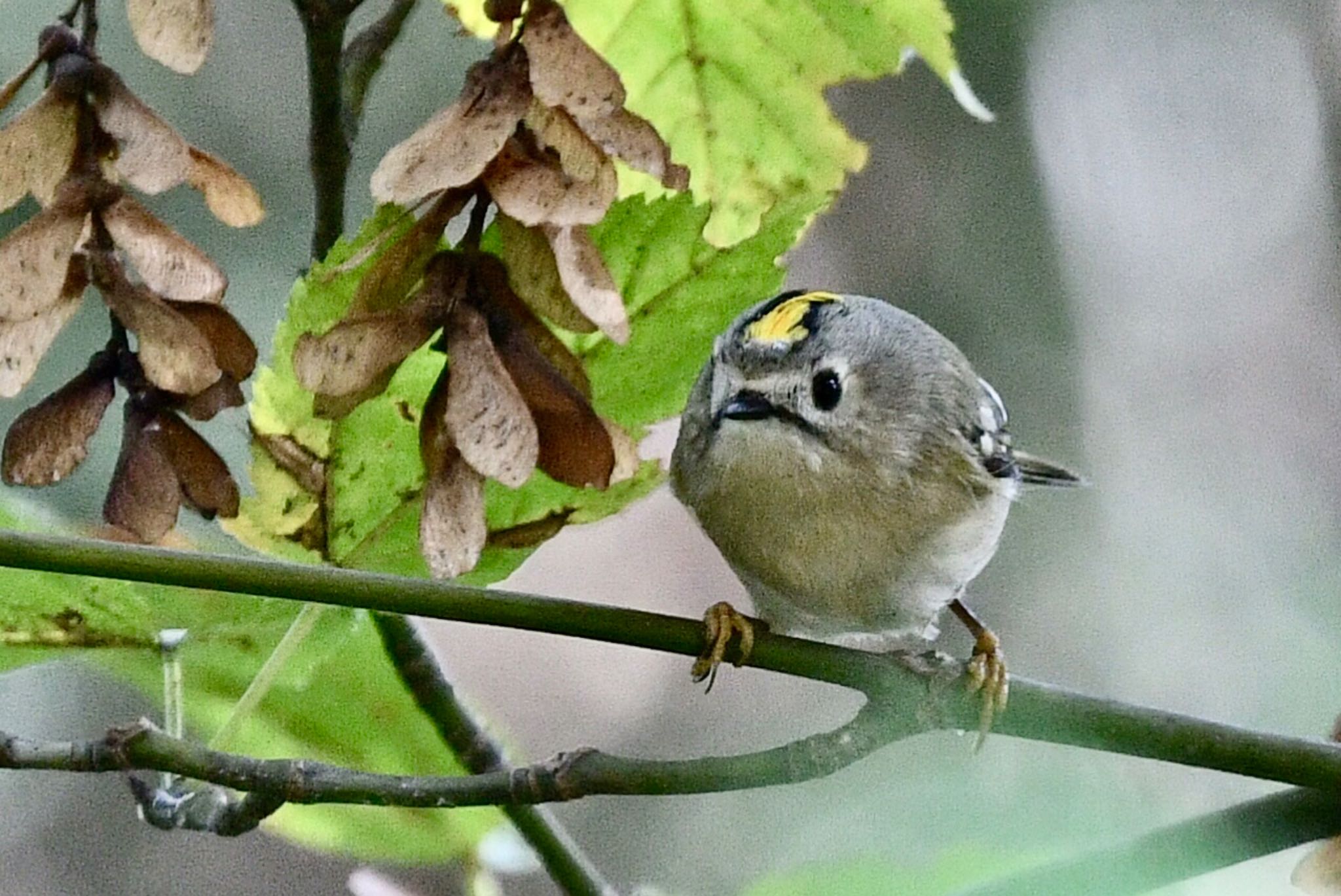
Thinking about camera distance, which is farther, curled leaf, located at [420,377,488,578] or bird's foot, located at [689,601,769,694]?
bird's foot, located at [689,601,769,694]

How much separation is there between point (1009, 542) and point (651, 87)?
1.88 metres

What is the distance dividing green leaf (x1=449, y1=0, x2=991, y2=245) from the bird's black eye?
34 cm

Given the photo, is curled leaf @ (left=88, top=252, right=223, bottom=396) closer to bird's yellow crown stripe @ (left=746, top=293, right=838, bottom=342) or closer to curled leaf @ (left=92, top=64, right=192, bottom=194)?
curled leaf @ (left=92, top=64, right=192, bottom=194)

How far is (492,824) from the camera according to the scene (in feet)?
2.06

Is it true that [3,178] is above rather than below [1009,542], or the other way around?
above

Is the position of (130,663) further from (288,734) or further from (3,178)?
(3,178)

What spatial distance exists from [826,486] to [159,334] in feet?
1.64

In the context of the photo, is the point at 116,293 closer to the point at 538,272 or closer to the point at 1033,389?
the point at 538,272

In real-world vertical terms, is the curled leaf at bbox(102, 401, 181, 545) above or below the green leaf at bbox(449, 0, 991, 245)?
below

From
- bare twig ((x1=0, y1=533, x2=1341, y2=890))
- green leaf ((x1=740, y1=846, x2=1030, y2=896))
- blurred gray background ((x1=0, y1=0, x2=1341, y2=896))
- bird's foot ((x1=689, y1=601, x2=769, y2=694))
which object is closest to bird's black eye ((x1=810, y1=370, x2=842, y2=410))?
bird's foot ((x1=689, y1=601, x2=769, y2=694))

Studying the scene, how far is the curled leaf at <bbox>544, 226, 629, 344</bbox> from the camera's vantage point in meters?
0.42

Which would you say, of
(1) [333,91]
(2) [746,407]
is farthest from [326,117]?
(2) [746,407]

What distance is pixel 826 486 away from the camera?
872mm

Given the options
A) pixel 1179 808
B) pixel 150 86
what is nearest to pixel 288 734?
pixel 1179 808
